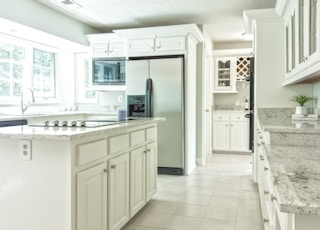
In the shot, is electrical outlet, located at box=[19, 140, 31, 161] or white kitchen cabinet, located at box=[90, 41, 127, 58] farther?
white kitchen cabinet, located at box=[90, 41, 127, 58]

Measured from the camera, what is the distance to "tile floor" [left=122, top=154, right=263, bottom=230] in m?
2.82

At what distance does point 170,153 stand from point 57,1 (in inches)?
109

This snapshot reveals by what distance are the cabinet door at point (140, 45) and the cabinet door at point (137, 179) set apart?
2.28m

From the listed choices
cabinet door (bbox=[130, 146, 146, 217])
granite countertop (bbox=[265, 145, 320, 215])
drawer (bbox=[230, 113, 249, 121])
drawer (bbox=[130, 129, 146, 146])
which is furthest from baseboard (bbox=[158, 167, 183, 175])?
granite countertop (bbox=[265, 145, 320, 215])

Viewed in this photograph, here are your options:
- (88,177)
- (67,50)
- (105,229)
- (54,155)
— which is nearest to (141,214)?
(105,229)

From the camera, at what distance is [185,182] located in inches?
169

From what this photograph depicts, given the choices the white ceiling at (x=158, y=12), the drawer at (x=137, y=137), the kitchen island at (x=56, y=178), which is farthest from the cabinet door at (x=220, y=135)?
the kitchen island at (x=56, y=178)

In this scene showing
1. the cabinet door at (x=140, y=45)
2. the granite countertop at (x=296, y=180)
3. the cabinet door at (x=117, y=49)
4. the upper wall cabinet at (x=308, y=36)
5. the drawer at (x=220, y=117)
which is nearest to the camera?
the granite countertop at (x=296, y=180)

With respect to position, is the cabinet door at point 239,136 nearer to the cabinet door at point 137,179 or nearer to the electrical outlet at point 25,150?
the cabinet door at point 137,179

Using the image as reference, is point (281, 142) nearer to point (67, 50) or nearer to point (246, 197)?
point (246, 197)

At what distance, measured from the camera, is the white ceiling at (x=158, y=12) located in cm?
426

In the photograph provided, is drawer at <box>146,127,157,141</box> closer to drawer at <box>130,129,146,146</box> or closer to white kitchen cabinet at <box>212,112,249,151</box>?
drawer at <box>130,129,146,146</box>

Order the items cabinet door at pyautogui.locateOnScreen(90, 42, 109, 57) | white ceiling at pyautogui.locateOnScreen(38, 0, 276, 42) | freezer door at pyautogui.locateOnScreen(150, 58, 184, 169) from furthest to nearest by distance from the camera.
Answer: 1. cabinet door at pyautogui.locateOnScreen(90, 42, 109, 57)
2. freezer door at pyautogui.locateOnScreen(150, 58, 184, 169)
3. white ceiling at pyautogui.locateOnScreen(38, 0, 276, 42)

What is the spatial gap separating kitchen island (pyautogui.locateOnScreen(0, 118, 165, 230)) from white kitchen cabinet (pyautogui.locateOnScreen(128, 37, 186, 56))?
108 inches
